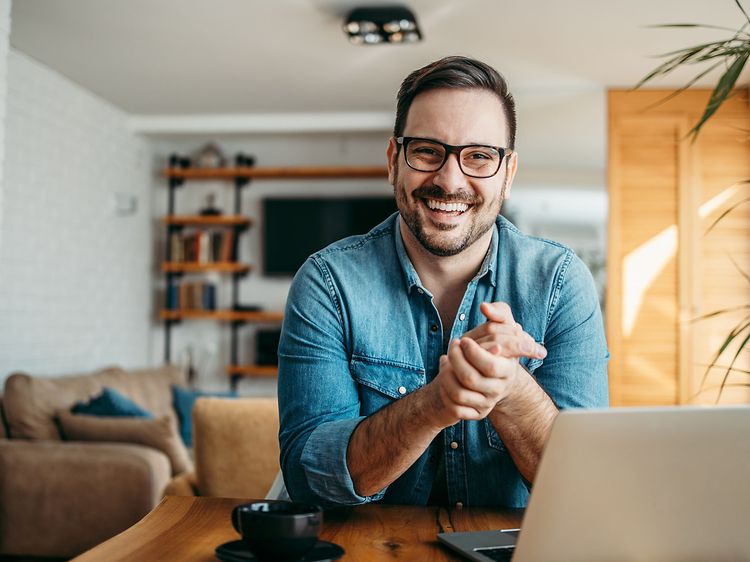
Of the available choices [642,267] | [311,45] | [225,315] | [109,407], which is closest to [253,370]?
[225,315]

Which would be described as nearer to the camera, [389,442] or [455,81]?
[389,442]

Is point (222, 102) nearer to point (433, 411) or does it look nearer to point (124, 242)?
point (124, 242)

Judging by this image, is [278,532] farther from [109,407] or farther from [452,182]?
[109,407]

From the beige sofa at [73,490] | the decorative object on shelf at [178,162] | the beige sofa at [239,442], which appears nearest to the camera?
the beige sofa at [239,442]

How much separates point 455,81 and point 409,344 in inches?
18.4

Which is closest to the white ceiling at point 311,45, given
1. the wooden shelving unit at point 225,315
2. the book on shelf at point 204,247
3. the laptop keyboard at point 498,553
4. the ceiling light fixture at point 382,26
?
the ceiling light fixture at point 382,26

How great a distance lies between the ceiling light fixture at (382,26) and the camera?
3.70 meters

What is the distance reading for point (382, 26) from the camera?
379cm

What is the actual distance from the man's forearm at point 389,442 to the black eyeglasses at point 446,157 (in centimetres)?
46

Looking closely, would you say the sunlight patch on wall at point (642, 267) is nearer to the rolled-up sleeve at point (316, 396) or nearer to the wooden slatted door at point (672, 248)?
the wooden slatted door at point (672, 248)

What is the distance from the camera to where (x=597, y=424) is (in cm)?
73

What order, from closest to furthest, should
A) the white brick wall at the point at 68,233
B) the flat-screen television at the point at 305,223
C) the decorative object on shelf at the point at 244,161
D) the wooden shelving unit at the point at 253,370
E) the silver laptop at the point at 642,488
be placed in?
the silver laptop at the point at 642,488 < the white brick wall at the point at 68,233 < the wooden shelving unit at the point at 253,370 < the flat-screen television at the point at 305,223 < the decorative object on shelf at the point at 244,161

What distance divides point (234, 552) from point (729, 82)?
131 centimetres

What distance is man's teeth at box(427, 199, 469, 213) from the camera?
136cm
